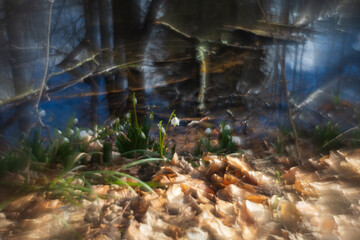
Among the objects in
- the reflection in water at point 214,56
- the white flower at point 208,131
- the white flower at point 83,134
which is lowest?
the white flower at point 208,131

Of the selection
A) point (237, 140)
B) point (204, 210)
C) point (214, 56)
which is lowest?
point (237, 140)

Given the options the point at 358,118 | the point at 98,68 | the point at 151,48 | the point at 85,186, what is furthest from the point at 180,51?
the point at 358,118

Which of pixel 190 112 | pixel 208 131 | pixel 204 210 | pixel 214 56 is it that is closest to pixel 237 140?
pixel 208 131

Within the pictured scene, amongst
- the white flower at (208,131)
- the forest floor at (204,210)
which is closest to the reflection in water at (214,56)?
the white flower at (208,131)

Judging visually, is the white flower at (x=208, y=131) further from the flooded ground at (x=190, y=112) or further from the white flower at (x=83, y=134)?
the white flower at (x=83, y=134)

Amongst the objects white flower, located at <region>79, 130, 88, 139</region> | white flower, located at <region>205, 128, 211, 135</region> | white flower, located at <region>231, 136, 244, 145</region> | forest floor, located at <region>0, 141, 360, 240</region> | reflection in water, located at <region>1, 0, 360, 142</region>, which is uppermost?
reflection in water, located at <region>1, 0, 360, 142</region>

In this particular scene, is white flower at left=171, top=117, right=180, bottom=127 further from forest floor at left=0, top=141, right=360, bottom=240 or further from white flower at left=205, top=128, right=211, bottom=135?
forest floor at left=0, top=141, right=360, bottom=240

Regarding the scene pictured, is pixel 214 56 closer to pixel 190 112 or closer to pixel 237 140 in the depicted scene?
pixel 190 112

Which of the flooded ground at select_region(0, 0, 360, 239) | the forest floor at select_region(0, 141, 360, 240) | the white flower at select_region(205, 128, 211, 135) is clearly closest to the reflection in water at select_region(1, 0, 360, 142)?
the flooded ground at select_region(0, 0, 360, 239)
